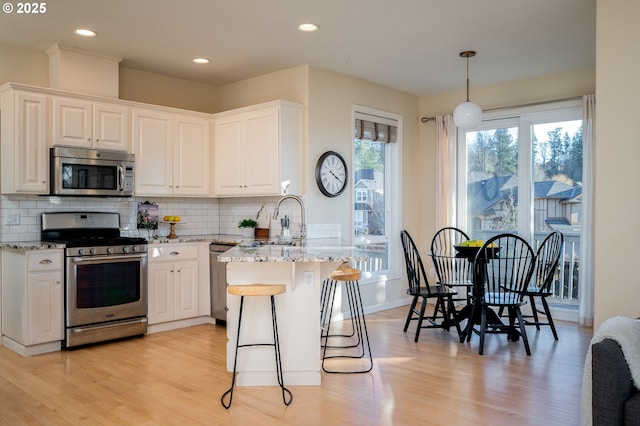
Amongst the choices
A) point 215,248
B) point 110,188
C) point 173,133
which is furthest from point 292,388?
point 173,133

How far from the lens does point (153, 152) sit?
546cm

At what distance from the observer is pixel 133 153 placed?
17.4ft

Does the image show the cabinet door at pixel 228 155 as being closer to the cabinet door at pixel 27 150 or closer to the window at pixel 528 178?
the cabinet door at pixel 27 150

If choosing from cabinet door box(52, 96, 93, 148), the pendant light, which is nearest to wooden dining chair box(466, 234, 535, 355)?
the pendant light

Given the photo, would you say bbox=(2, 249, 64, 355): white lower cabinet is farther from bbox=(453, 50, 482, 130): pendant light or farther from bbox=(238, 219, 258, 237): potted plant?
bbox=(453, 50, 482, 130): pendant light

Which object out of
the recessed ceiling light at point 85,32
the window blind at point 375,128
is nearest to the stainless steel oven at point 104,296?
the recessed ceiling light at point 85,32

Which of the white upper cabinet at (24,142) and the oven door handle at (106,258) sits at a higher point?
the white upper cabinet at (24,142)

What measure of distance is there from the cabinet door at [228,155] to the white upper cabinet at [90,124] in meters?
1.08

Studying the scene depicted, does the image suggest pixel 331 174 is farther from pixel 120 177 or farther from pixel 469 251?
pixel 120 177

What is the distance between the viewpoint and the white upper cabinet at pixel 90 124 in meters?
4.75

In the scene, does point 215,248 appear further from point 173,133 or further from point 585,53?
point 585,53

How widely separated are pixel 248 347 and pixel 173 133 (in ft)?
9.71

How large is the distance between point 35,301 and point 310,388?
259cm

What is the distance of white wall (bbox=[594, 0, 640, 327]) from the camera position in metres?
3.38
